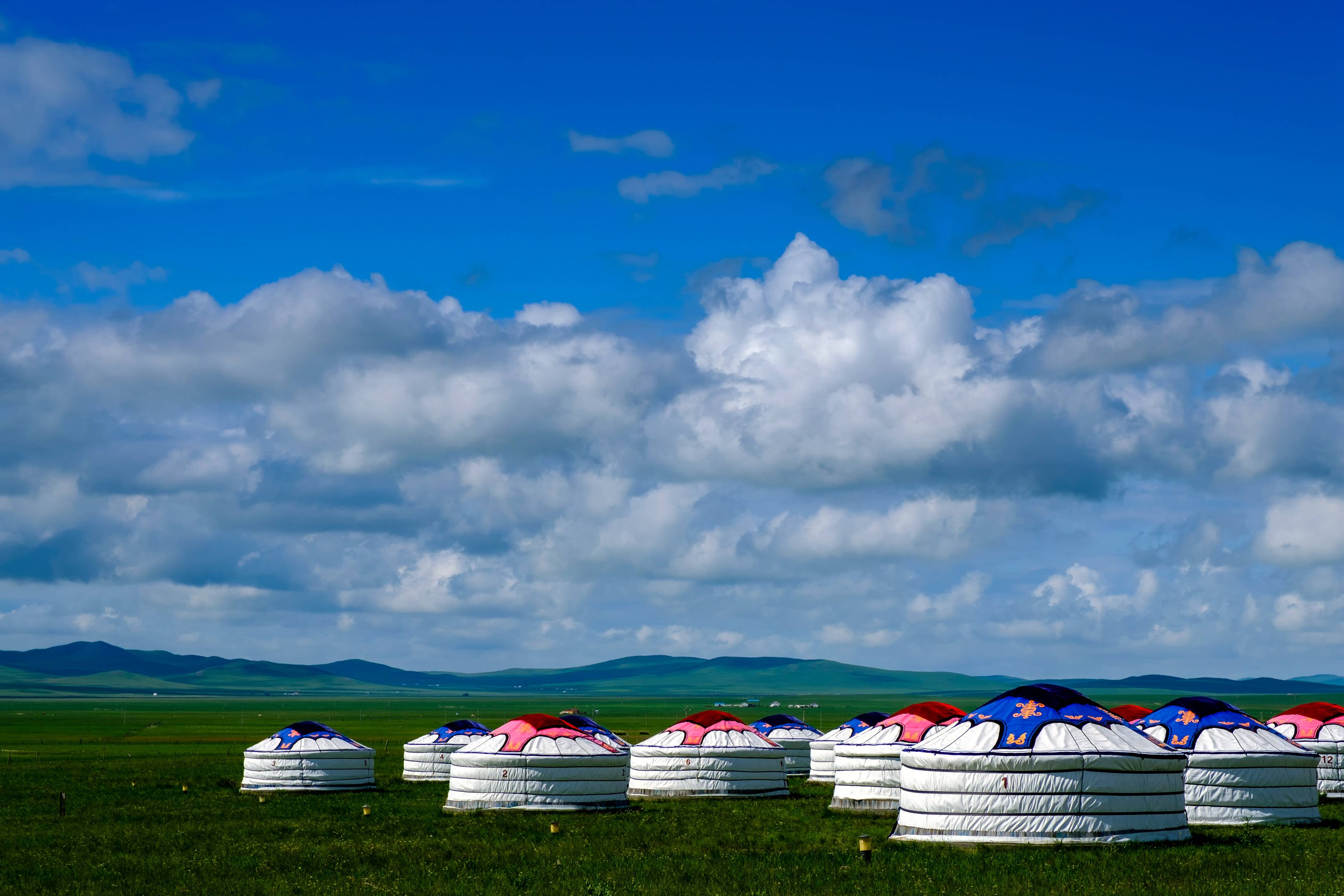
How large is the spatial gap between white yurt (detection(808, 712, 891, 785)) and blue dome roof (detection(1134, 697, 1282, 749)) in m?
15.4

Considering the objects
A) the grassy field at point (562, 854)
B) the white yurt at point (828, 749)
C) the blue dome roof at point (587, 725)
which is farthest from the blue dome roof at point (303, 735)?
the white yurt at point (828, 749)

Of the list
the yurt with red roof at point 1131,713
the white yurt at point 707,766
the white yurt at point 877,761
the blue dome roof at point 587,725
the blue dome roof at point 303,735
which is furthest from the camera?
the blue dome roof at point 303,735

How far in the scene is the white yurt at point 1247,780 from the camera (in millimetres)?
33031

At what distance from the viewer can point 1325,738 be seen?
139 ft

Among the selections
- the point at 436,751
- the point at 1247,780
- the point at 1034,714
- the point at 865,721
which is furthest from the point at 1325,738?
the point at 436,751

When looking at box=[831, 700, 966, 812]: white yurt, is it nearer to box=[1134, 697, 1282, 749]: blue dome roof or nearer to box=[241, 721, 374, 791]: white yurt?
box=[1134, 697, 1282, 749]: blue dome roof

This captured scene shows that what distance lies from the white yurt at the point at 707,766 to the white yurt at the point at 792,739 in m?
11.8

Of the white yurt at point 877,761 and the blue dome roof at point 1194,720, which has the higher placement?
the blue dome roof at point 1194,720

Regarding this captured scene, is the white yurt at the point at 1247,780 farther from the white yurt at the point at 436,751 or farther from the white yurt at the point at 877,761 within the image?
the white yurt at the point at 436,751

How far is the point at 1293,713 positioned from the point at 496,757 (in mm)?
27053

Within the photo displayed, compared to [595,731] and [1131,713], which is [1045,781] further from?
[595,731]

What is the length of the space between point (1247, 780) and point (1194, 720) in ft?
Result: 7.15

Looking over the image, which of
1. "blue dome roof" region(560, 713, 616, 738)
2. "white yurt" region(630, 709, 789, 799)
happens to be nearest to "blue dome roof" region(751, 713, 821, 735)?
"blue dome roof" region(560, 713, 616, 738)

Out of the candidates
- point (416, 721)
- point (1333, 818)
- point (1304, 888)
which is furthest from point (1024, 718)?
point (416, 721)
